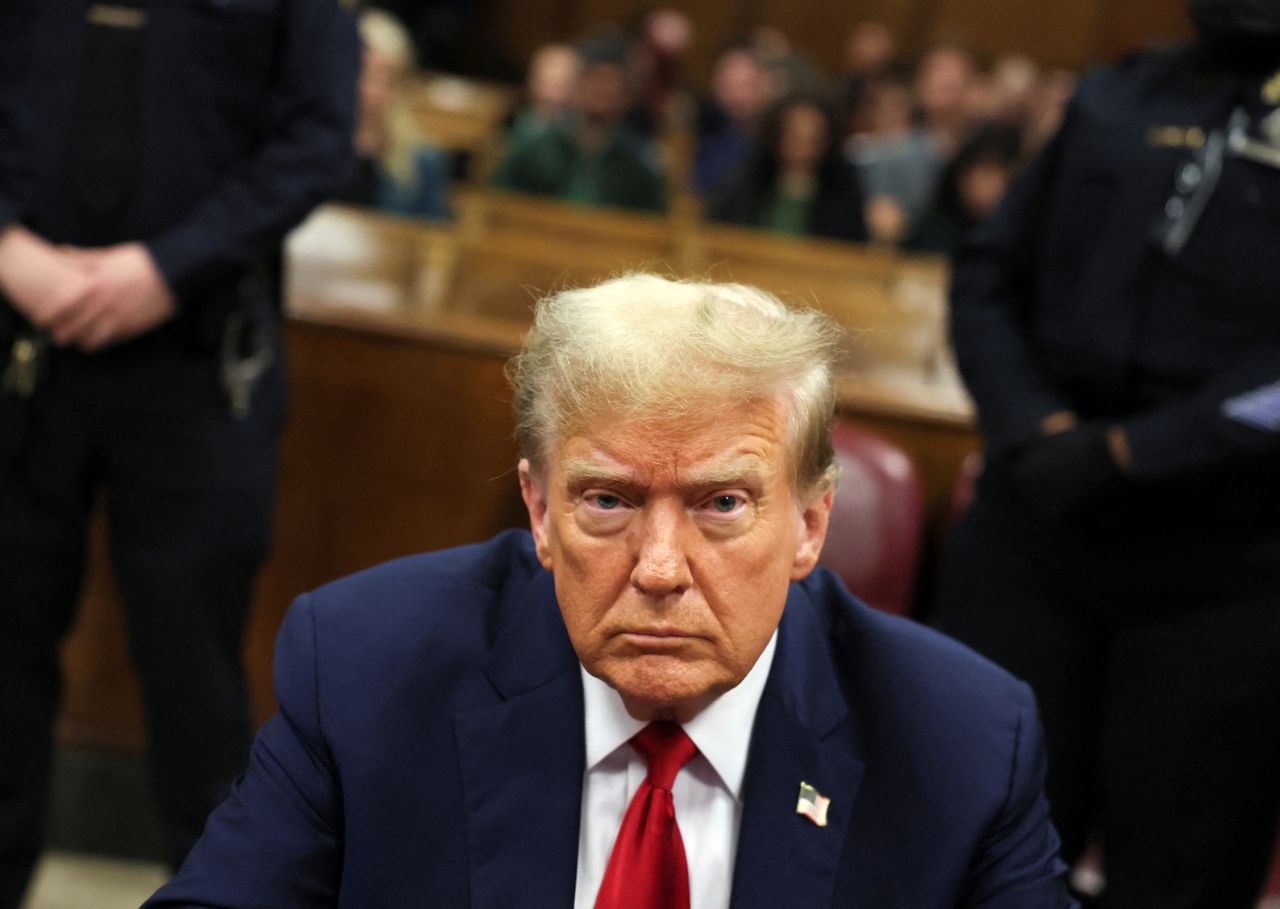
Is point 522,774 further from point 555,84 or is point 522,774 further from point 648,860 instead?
point 555,84

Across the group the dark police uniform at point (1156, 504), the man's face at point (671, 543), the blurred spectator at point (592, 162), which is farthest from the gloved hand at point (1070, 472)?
the blurred spectator at point (592, 162)

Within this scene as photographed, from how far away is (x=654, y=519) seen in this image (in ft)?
4.47

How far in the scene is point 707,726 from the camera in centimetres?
150

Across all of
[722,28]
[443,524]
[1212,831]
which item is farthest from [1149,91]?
[722,28]

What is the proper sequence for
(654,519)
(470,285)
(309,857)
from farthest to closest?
(470,285) < (309,857) < (654,519)

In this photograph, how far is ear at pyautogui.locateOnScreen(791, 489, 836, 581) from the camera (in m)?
1.49

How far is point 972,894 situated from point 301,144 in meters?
1.51

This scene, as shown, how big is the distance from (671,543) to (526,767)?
28cm

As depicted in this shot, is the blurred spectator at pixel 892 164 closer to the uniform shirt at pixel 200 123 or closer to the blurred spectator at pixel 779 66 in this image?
the blurred spectator at pixel 779 66

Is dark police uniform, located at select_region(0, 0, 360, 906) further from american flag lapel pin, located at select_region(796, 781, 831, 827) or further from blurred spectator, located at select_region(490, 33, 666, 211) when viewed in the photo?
blurred spectator, located at select_region(490, 33, 666, 211)

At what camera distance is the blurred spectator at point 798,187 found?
22.9ft

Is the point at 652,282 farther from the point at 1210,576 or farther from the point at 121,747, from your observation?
the point at 121,747

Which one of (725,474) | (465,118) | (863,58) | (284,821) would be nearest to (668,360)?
(725,474)

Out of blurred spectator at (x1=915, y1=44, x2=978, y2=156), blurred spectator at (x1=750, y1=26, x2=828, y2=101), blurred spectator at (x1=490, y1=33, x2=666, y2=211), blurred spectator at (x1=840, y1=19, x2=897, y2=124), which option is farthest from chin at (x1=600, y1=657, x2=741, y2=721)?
blurred spectator at (x1=915, y1=44, x2=978, y2=156)
